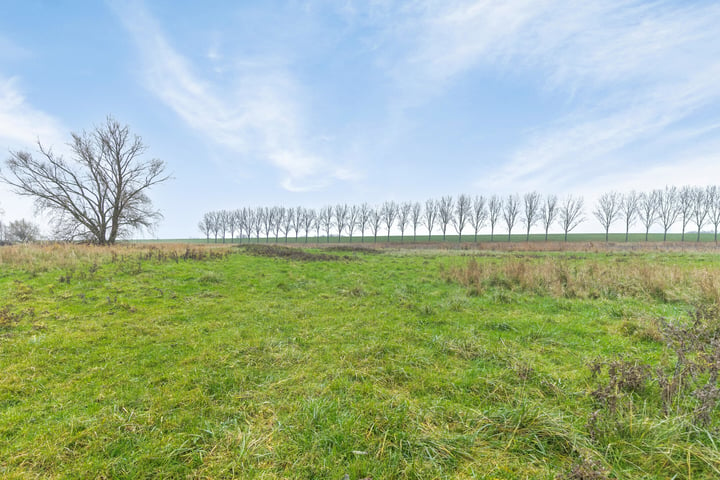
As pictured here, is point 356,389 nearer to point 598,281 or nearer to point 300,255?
point 598,281

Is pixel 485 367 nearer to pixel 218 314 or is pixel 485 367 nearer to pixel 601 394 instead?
pixel 601 394

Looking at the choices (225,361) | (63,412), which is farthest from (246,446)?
(63,412)

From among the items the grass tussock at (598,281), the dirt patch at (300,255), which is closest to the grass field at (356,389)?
the grass tussock at (598,281)

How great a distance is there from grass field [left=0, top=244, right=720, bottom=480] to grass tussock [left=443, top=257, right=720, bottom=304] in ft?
0.85

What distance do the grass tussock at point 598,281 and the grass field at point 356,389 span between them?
0.85 feet

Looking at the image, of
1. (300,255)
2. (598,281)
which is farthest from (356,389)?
(300,255)

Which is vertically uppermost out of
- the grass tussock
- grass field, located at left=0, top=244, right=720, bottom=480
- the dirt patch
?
the grass tussock

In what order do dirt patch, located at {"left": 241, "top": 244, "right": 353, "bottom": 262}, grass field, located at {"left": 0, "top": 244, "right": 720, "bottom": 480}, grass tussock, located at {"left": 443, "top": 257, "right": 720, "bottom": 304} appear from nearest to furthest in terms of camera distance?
1. grass field, located at {"left": 0, "top": 244, "right": 720, "bottom": 480}
2. grass tussock, located at {"left": 443, "top": 257, "right": 720, "bottom": 304}
3. dirt patch, located at {"left": 241, "top": 244, "right": 353, "bottom": 262}

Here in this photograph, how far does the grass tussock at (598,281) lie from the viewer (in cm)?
830

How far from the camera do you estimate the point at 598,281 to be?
10102 millimetres

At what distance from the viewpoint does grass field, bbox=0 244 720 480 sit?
2.59m

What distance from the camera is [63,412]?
333 cm

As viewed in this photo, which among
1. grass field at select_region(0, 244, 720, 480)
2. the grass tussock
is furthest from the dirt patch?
grass field at select_region(0, 244, 720, 480)

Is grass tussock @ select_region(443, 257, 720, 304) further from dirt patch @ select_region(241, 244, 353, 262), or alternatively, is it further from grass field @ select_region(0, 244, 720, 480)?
dirt patch @ select_region(241, 244, 353, 262)
